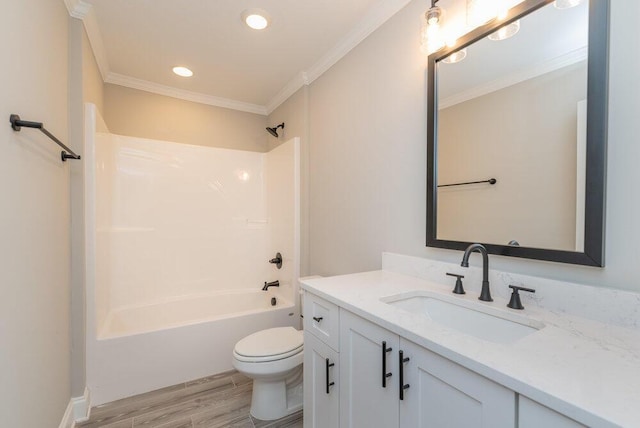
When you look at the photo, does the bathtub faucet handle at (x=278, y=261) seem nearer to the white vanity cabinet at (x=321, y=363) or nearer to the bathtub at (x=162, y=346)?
the bathtub at (x=162, y=346)

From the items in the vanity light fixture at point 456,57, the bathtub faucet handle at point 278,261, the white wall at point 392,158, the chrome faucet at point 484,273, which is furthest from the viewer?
the bathtub faucet handle at point 278,261

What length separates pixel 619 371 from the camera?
62 cm

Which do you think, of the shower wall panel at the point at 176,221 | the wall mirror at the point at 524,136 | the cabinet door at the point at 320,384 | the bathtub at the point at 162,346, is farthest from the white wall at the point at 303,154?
the wall mirror at the point at 524,136

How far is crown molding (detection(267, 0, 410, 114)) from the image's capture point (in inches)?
64.8

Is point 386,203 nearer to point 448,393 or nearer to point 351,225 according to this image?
point 351,225

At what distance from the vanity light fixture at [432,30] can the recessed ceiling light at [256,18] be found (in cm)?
100

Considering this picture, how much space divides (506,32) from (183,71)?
2415 mm

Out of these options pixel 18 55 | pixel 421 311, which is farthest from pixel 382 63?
pixel 18 55

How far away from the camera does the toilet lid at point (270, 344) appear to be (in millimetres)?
1715

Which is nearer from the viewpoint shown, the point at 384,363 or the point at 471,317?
the point at 384,363

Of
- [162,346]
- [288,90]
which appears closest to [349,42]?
[288,90]

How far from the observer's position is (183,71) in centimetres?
246

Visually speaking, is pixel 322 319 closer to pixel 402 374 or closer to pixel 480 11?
pixel 402 374

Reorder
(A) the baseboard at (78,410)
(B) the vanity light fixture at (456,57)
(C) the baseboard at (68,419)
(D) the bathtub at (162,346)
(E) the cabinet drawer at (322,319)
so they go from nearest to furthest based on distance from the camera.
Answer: (E) the cabinet drawer at (322,319)
(B) the vanity light fixture at (456,57)
(C) the baseboard at (68,419)
(A) the baseboard at (78,410)
(D) the bathtub at (162,346)
